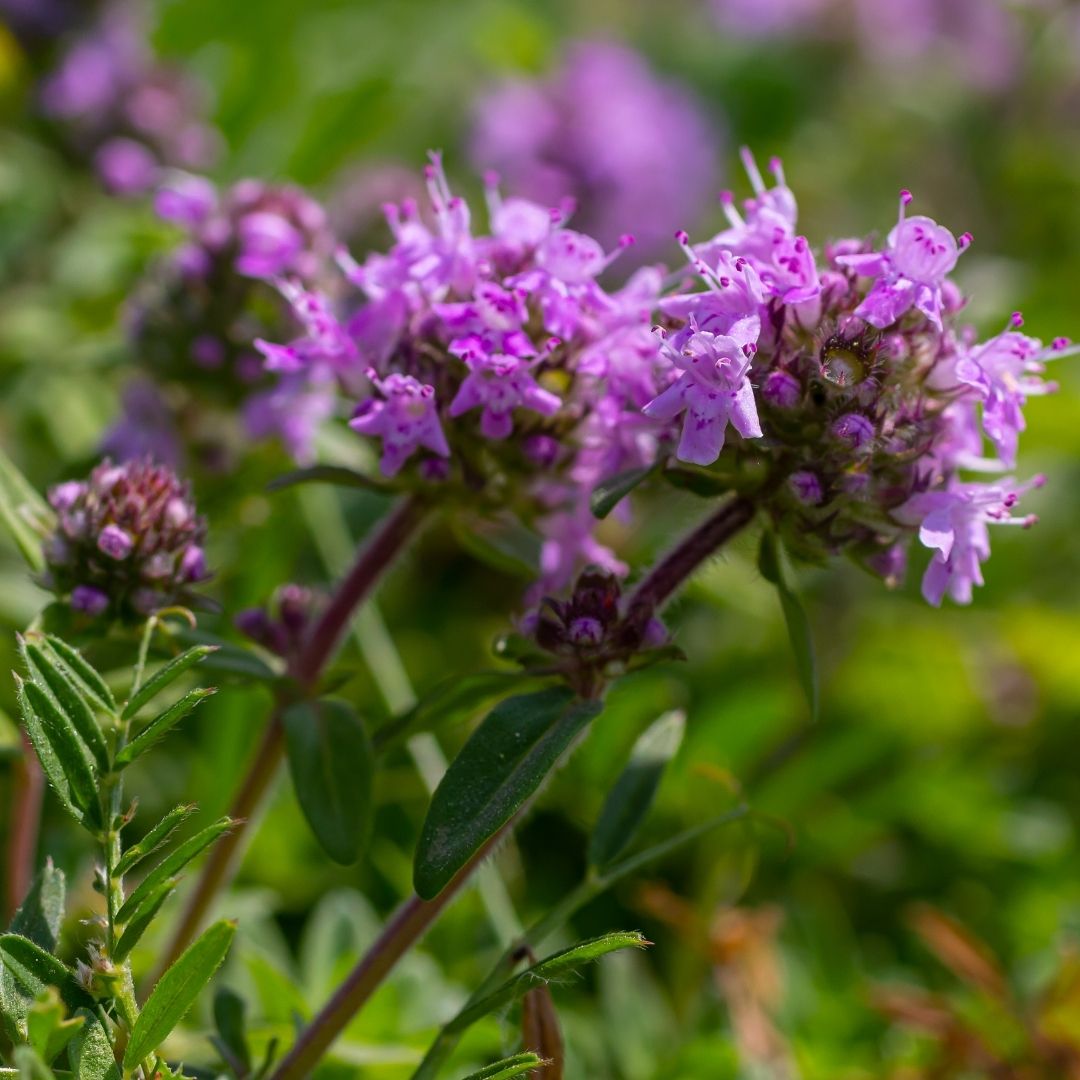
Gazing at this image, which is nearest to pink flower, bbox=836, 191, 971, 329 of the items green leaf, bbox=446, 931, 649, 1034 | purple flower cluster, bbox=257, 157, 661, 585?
purple flower cluster, bbox=257, 157, 661, 585

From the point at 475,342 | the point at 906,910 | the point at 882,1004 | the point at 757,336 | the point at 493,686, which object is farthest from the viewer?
the point at 906,910

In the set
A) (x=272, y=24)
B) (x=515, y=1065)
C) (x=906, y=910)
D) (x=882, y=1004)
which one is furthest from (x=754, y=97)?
(x=515, y=1065)

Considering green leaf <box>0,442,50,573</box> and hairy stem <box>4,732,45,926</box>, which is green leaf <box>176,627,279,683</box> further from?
hairy stem <box>4,732,45,926</box>

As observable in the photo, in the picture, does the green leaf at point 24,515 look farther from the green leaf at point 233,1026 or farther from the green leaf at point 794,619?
the green leaf at point 794,619

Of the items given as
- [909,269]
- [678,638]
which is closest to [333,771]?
[909,269]

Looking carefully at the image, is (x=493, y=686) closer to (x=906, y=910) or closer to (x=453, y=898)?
(x=453, y=898)

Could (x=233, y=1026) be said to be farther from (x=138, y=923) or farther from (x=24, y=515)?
(x=24, y=515)
